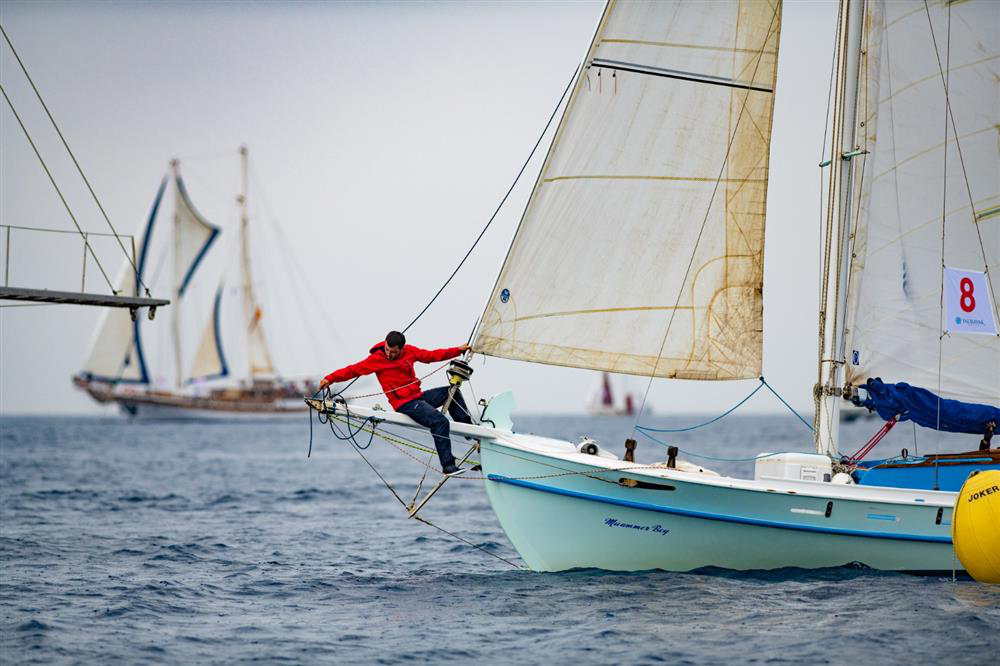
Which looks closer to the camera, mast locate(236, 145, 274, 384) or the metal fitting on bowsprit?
the metal fitting on bowsprit

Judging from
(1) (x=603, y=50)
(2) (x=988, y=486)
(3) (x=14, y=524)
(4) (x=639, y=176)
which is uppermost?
(1) (x=603, y=50)

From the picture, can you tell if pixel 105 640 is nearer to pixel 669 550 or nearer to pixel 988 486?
pixel 669 550

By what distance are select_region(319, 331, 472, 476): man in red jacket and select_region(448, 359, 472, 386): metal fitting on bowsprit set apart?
112 millimetres

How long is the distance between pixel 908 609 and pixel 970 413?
3814 millimetres

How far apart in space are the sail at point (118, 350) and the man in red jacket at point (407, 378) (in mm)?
86921

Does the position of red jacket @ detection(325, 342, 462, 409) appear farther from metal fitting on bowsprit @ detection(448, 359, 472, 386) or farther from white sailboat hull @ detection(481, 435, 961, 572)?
white sailboat hull @ detection(481, 435, 961, 572)

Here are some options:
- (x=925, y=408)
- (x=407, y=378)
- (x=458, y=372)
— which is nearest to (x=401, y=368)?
(x=407, y=378)

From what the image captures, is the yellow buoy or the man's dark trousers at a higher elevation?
the man's dark trousers

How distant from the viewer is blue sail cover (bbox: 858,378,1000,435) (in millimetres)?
14461

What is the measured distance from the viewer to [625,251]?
13766 mm

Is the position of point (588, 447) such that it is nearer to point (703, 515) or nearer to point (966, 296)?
point (703, 515)

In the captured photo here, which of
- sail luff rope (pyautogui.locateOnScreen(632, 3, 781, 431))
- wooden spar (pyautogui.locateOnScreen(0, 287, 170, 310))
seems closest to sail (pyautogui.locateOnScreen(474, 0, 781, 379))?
sail luff rope (pyautogui.locateOnScreen(632, 3, 781, 431))

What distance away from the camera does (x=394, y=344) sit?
13.2 meters

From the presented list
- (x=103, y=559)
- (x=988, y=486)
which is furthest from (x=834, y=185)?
(x=103, y=559)
